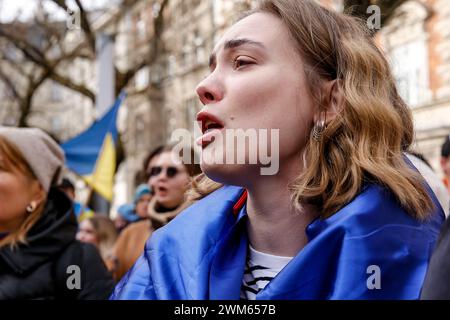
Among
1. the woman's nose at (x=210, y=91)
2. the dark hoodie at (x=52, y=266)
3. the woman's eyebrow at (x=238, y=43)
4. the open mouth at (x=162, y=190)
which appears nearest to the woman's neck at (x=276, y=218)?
the woman's nose at (x=210, y=91)

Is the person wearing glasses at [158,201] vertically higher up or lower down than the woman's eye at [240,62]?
lower down

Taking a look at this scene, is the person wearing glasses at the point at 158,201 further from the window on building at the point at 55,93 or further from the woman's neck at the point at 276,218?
the window on building at the point at 55,93

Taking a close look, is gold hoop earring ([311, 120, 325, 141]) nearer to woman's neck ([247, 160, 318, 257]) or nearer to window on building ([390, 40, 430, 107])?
woman's neck ([247, 160, 318, 257])

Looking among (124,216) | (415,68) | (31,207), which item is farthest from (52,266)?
(415,68)

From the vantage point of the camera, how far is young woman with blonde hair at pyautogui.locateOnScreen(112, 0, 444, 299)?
1458 millimetres

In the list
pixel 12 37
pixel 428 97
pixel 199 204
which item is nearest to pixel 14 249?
pixel 199 204

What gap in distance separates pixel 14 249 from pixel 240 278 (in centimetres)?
131

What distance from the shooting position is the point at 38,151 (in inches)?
105

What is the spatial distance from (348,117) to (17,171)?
1.55m

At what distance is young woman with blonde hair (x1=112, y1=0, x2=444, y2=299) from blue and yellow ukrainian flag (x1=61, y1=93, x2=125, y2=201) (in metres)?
4.89

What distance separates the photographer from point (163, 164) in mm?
4004

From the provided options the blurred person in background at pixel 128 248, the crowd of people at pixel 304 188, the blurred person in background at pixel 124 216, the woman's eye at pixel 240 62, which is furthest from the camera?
the blurred person in background at pixel 124 216

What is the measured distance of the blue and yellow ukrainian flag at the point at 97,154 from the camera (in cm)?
652
